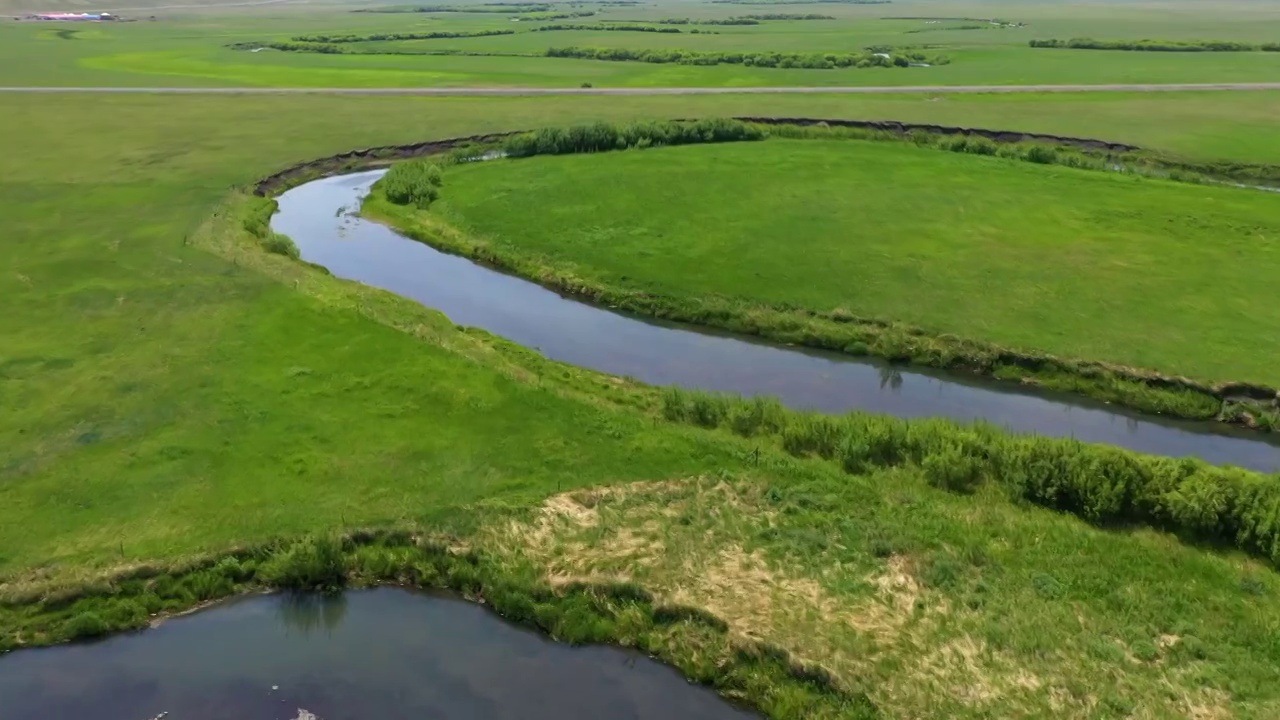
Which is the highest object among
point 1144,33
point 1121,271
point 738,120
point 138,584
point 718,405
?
point 1144,33

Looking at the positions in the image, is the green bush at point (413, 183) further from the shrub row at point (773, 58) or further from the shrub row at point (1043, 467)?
the shrub row at point (773, 58)

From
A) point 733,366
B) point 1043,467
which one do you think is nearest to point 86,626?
point 733,366

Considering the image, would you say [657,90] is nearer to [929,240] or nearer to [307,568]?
[929,240]

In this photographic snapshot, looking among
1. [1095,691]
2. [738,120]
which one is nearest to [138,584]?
[1095,691]

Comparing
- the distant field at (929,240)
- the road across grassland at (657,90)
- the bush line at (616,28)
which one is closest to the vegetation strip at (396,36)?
the bush line at (616,28)

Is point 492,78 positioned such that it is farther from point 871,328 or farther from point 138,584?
point 138,584

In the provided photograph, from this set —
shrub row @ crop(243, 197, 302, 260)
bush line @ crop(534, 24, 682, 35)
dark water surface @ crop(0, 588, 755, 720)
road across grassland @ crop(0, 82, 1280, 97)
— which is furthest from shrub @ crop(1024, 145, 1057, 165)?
bush line @ crop(534, 24, 682, 35)

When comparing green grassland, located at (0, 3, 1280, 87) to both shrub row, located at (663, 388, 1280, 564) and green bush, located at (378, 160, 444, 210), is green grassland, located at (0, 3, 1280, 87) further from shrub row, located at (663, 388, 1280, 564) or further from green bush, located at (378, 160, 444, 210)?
shrub row, located at (663, 388, 1280, 564)
